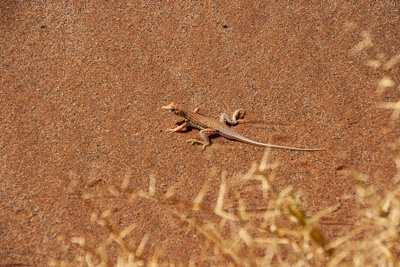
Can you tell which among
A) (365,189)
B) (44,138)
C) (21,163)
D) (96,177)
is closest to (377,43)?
(365,189)

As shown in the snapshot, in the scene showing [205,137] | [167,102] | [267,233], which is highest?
[167,102]

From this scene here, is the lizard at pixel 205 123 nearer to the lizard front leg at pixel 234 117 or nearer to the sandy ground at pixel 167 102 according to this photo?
the lizard front leg at pixel 234 117

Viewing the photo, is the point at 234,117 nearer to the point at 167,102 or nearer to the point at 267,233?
the point at 167,102

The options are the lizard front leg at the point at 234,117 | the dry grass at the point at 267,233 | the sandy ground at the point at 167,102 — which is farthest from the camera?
the lizard front leg at the point at 234,117

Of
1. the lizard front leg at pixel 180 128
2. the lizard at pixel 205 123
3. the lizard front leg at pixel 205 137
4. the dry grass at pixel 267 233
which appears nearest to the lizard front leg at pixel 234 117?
the lizard at pixel 205 123

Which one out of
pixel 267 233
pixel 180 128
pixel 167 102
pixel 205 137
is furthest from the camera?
pixel 167 102

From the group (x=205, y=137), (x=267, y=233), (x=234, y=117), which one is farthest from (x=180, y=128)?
(x=267, y=233)
